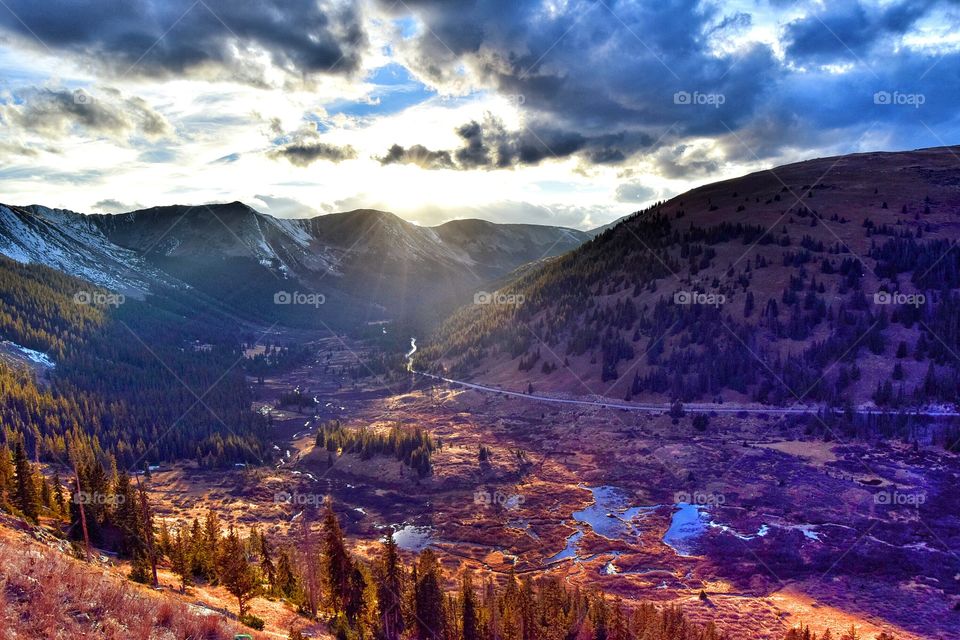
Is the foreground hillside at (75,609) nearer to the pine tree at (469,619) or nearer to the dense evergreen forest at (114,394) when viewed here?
the pine tree at (469,619)

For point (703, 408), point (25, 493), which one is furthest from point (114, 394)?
point (703, 408)

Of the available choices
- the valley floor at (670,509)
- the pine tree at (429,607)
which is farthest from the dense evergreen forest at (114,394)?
the pine tree at (429,607)

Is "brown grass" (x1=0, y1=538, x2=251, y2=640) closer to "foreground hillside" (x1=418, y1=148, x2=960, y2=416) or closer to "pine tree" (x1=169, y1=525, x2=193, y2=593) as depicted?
"pine tree" (x1=169, y1=525, x2=193, y2=593)

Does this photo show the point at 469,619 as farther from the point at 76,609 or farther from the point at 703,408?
the point at 703,408

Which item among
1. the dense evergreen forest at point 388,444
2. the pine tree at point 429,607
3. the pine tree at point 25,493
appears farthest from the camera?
the dense evergreen forest at point 388,444

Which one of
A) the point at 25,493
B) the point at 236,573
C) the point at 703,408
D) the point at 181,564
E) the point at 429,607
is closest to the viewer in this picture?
the point at 236,573

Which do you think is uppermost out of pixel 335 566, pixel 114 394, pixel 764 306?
pixel 764 306

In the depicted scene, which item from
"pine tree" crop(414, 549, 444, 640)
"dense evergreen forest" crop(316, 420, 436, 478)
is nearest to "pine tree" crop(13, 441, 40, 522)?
"pine tree" crop(414, 549, 444, 640)

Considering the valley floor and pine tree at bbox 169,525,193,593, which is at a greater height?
pine tree at bbox 169,525,193,593

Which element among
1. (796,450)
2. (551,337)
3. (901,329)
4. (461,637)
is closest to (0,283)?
(551,337)
